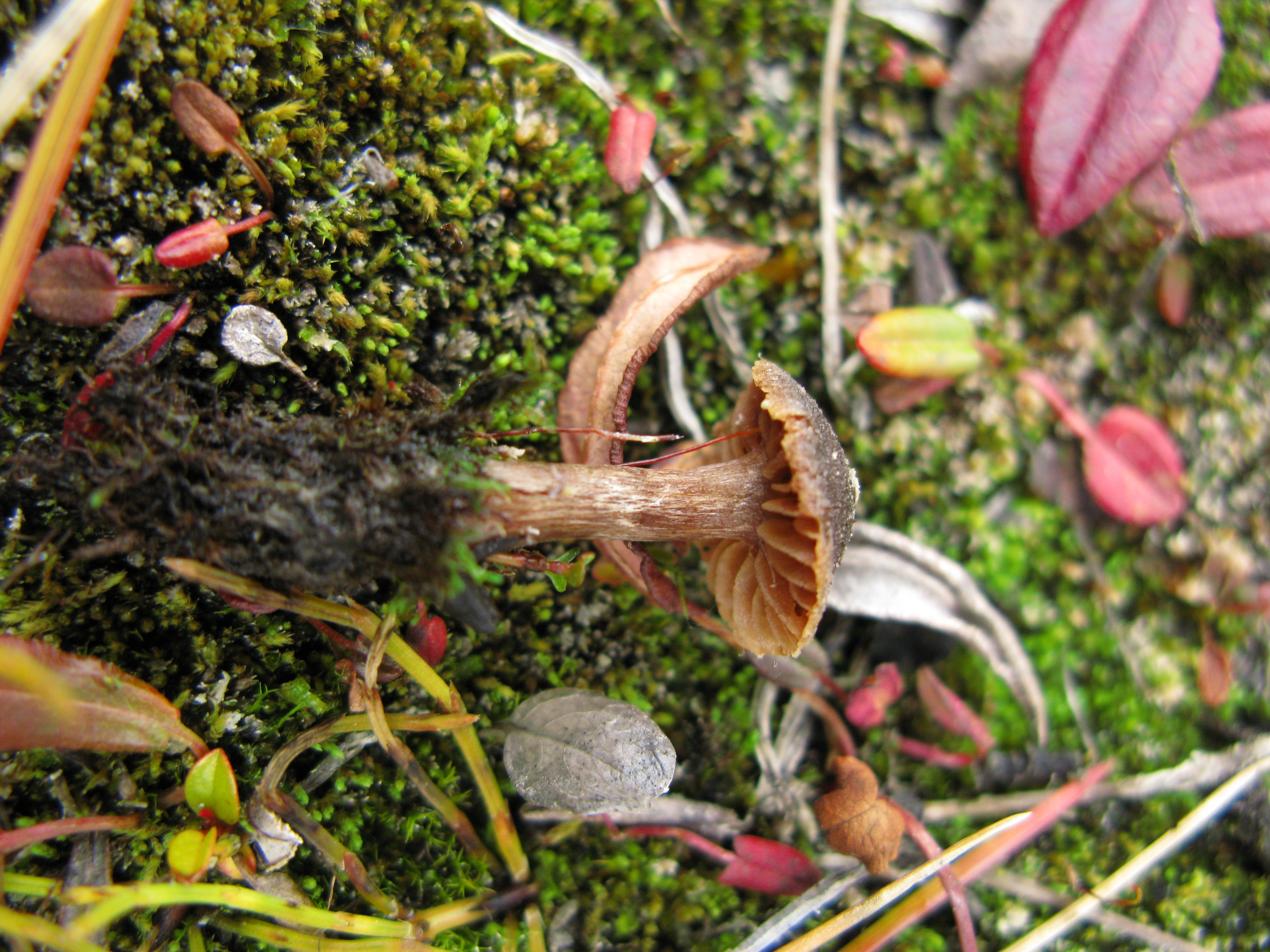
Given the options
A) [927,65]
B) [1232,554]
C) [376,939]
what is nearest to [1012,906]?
[1232,554]

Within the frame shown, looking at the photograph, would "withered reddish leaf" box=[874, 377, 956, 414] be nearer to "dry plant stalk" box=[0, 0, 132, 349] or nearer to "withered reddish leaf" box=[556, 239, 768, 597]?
"withered reddish leaf" box=[556, 239, 768, 597]

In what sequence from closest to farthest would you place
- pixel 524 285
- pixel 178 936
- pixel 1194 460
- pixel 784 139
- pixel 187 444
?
pixel 187 444
pixel 178 936
pixel 524 285
pixel 784 139
pixel 1194 460

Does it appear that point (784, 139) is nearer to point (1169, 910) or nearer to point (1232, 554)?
point (1232, 554)

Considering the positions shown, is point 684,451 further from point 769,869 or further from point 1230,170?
point 1230,170

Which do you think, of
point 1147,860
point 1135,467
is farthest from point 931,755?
point 1135,467

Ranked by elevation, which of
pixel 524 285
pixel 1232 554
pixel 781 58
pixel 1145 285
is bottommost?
pixel 1232 554

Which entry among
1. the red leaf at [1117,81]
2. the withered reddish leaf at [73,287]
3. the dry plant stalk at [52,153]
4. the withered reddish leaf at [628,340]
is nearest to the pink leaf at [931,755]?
the withered reddish leaf at [628,340]
